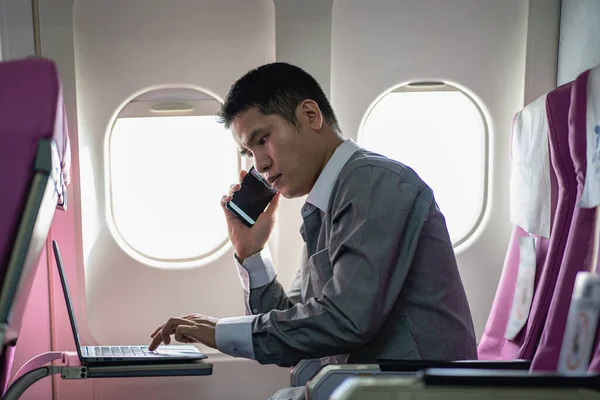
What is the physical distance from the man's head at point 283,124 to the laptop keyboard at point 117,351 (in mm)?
609

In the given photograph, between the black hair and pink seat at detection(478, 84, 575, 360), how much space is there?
0.66 metres

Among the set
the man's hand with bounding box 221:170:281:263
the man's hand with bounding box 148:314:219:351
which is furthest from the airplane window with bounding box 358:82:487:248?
the man's hand with bounding box 148:314:219:351

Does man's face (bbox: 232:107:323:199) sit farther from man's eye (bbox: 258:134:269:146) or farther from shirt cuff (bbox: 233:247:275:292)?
shirt cuff (bbox: 233:247:275:292)

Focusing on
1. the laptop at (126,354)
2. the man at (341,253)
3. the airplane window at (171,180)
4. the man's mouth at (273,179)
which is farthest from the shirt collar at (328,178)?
the airplane window at (171,180)

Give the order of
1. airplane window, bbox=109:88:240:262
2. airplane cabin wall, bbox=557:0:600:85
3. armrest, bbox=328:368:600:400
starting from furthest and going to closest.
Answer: airplane window, bbox=109:88:240:262 → airplane cabin wall, bbox=557:0:600:85 → armrest, bbox=328:368:600:400

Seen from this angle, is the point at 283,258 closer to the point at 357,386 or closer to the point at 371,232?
the point at 371,232

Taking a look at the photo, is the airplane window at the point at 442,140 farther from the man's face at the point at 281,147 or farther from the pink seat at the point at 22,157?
the pink seat at the point at 22,157

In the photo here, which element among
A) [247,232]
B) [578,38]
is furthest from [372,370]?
[578,38]

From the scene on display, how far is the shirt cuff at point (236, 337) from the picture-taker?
151 centimetres

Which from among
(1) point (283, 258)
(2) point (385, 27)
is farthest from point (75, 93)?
(2) point (385, 27)

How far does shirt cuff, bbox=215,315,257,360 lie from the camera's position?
151 centimetres

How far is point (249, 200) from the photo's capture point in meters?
2.12

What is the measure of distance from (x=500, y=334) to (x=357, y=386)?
1.31m

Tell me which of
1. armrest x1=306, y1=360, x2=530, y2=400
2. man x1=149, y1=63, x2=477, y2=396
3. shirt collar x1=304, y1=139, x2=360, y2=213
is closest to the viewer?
armrest x1=306, y1=360, x2=530, y2=400
